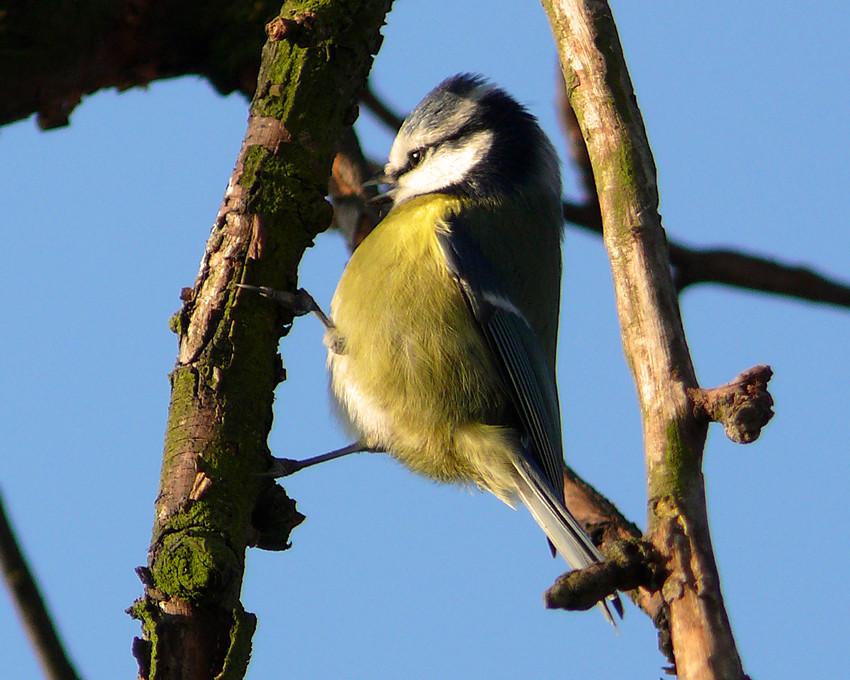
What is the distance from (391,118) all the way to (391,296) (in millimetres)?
1272

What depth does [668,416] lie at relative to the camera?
71.3 inches

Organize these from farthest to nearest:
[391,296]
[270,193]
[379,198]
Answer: [379,198], [391,296], [270,193]

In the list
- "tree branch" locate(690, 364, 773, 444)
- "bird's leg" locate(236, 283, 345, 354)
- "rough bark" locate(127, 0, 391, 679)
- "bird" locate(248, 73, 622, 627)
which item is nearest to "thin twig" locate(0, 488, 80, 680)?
"rough bark" locate(127, 0, 391, 679)

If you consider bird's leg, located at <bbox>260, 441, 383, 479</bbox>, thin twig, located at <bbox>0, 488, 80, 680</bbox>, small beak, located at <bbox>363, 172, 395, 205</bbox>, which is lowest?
thin twig, located at <bbox>0, 488, 80, 680</bbox>

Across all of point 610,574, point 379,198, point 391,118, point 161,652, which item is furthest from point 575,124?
point 161,652

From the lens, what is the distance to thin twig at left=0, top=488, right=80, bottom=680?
6.93ft

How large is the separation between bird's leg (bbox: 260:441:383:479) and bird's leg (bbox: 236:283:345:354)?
305mm

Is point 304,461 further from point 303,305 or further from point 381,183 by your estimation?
point 381,183

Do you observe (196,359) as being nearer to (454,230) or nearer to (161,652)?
(161,652)

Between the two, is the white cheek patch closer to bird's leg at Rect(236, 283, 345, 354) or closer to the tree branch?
bird's leg at Rect(236, 283, 345, 354)

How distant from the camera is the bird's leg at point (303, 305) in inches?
88.5

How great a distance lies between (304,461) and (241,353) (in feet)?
2.22

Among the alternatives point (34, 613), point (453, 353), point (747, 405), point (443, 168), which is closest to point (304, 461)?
point (453, 353)

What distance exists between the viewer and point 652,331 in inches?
76.0
